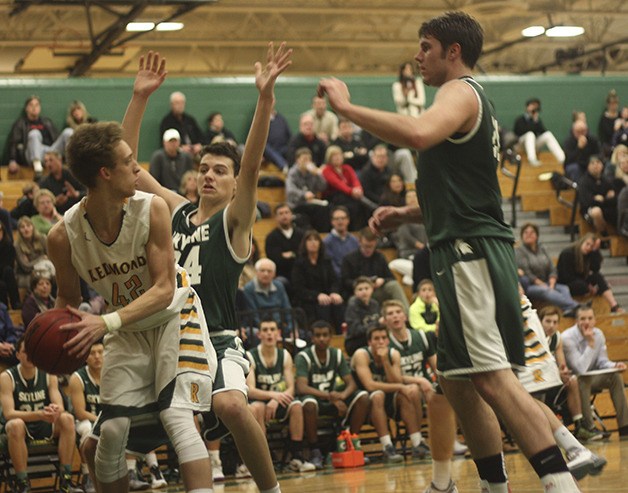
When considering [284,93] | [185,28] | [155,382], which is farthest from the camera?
[185,28]

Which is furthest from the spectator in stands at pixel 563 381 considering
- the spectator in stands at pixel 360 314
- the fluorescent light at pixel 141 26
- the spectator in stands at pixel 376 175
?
the fluorescent light at pixel 141 26

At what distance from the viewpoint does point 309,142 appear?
1686 cm

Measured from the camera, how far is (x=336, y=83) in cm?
437

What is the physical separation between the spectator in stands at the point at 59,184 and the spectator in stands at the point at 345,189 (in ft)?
11.5

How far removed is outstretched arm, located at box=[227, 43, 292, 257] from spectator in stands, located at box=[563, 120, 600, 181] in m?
13.9

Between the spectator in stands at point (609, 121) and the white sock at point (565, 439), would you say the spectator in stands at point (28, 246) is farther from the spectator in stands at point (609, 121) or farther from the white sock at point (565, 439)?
the spectator in stands at point (609, 121)

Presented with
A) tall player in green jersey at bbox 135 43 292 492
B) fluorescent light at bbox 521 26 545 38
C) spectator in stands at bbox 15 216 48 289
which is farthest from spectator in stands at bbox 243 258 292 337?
fluorescent light at bbox 521 26 545 38

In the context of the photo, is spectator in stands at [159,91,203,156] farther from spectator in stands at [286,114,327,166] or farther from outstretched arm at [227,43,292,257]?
outstretched arm at [227,43,292,257]

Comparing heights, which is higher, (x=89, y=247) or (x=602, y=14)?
(x=602, y=14)

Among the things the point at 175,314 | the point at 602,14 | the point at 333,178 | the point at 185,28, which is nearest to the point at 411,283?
the point at 333,178

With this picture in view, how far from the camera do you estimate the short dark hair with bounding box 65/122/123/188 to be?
4.56 metres

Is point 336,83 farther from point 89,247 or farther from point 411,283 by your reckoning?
point 411,283

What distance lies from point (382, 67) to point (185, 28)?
618 centimetres

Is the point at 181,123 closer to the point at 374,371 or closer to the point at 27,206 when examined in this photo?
the point at 27,206
